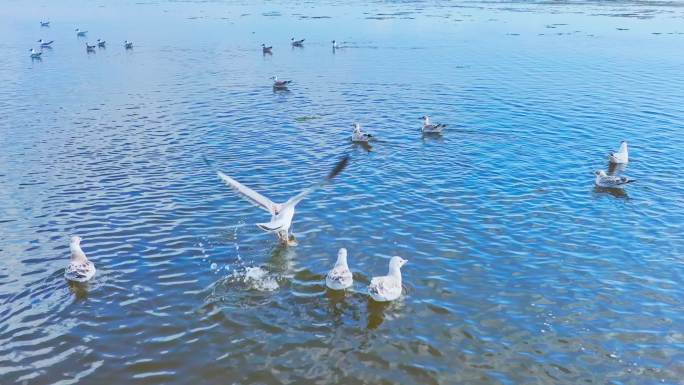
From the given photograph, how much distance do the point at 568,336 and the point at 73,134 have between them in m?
28.8

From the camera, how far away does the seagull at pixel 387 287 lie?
55.4 ft

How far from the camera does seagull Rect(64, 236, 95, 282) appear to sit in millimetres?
17672

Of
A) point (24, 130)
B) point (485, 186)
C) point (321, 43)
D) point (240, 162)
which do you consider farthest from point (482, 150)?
point (321, 43)

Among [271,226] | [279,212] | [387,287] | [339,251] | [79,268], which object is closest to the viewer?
[387,287]

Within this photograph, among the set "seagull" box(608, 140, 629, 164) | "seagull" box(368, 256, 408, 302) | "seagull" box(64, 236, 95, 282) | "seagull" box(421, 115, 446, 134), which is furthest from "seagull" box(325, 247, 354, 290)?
"seagull" box(421, 115, 446, 134)

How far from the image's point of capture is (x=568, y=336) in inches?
620

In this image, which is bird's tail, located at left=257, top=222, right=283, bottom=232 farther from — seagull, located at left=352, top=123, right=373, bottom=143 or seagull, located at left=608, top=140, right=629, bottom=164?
seagull, located at left=608, top=140, right=629, bottom=164

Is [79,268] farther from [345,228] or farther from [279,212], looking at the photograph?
[345,228]

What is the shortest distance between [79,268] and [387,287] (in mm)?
9099

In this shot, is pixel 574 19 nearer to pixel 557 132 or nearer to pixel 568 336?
pixel 557 132

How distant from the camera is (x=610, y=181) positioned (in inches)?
1017

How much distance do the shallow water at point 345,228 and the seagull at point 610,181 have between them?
0.50 meters

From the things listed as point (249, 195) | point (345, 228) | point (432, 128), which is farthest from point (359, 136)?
point (249, 195)

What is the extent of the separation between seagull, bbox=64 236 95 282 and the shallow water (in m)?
0.32
